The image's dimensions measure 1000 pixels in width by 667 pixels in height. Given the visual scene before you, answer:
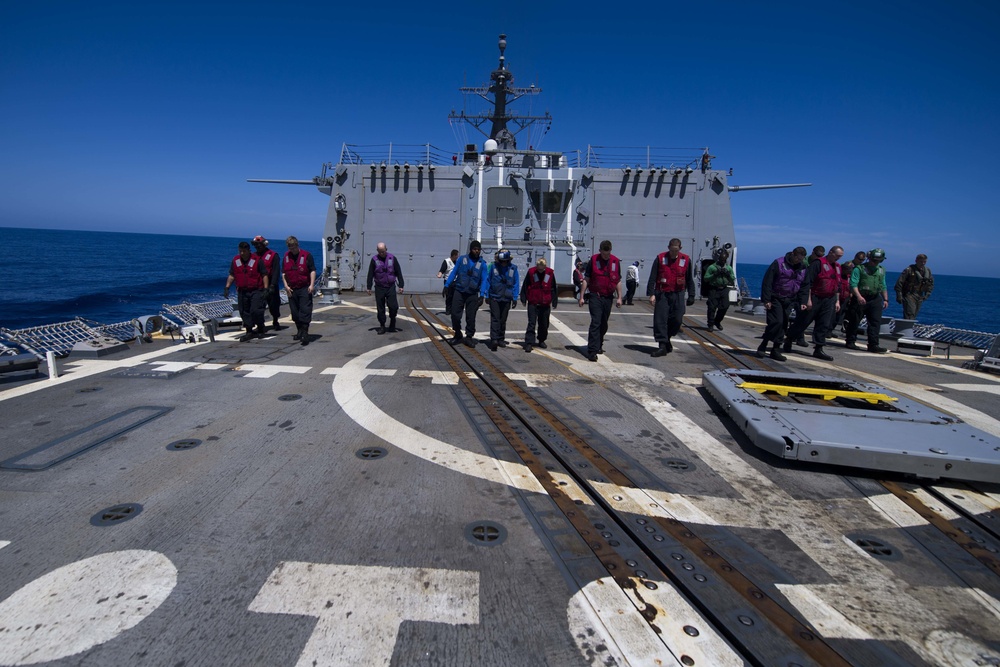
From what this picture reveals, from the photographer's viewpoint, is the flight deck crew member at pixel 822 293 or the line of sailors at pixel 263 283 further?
the line of sailors at pixel 263 283

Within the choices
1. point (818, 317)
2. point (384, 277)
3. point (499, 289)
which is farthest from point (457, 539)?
point (818, 317)

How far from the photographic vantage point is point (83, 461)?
3576 millimetres

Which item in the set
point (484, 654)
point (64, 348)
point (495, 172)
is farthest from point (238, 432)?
point (495, 172)

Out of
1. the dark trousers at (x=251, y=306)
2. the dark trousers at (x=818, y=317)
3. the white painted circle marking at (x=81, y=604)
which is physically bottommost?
the white painted circle marking at (x=81, y=604)

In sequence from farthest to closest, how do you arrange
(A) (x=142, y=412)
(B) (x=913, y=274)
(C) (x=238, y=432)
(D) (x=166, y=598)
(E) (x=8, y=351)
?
(B) (x=913, y=274), (E) (x=8, y=351), (A) (x=142, y=412), (C) (x=238, y=432), (D) (x=166, y=598)

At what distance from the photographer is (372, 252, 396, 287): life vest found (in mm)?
9086

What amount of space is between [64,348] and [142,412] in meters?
3.83

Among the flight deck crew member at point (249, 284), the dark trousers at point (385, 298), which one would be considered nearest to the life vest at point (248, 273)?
the flight deck crew member at point (249, 284)

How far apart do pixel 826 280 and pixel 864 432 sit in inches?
210

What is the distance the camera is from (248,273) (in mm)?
8391

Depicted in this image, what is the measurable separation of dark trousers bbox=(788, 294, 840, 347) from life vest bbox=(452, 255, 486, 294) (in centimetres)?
547

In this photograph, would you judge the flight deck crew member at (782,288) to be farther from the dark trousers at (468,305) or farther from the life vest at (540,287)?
the dark trousers at (468,305)

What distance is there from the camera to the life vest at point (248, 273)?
27.5 feet

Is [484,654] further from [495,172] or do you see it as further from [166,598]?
[495,172]
